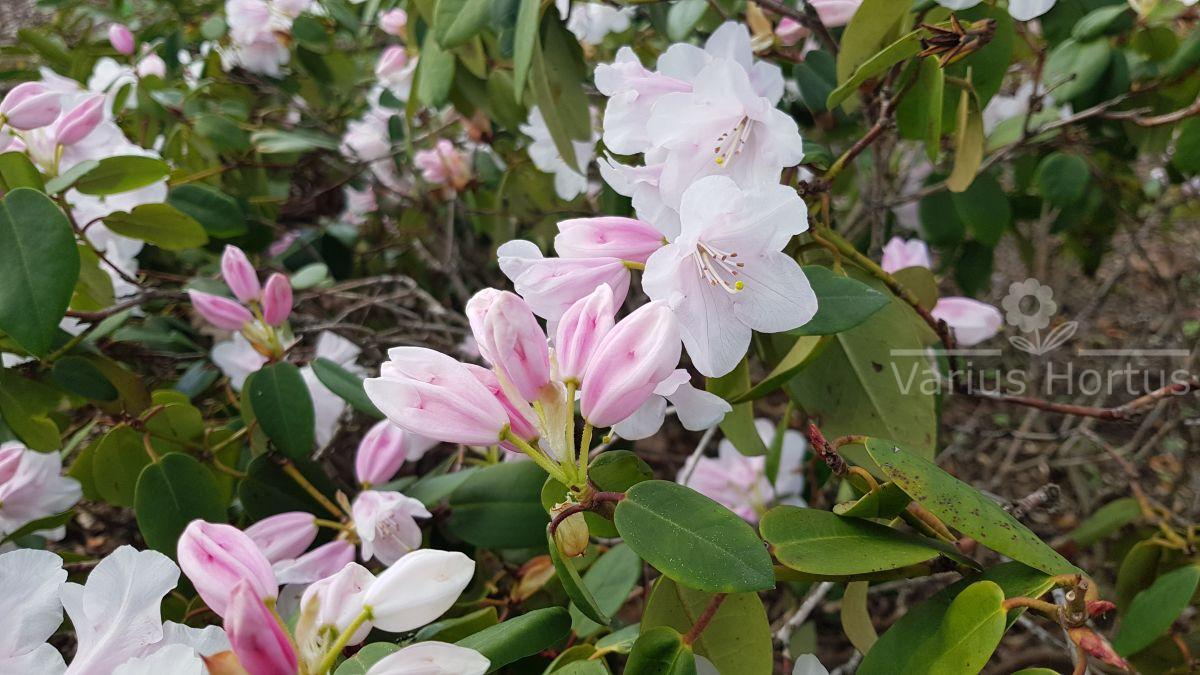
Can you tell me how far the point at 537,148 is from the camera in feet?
4.26

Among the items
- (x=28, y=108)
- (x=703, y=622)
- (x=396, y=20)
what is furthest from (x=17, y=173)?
(x=396, y=20)

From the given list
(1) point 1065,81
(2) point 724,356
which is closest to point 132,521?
(2) point 724,356

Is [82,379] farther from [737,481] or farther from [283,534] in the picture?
[737,481]

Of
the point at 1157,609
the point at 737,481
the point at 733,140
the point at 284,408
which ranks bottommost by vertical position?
the point at 737,481

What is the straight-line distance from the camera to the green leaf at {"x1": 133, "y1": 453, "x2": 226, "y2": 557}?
2.71ft

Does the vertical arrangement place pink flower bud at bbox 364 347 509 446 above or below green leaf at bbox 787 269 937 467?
above

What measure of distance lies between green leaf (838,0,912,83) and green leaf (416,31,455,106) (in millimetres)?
560

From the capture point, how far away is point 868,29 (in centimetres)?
82

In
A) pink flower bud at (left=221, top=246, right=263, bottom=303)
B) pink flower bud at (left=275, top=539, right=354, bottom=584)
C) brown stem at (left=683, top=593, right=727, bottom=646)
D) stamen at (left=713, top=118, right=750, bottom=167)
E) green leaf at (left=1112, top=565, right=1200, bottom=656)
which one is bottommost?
green leaf at (left=1112, top=565, right=1200, bottom=656)

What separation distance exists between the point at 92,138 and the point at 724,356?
0.86 m

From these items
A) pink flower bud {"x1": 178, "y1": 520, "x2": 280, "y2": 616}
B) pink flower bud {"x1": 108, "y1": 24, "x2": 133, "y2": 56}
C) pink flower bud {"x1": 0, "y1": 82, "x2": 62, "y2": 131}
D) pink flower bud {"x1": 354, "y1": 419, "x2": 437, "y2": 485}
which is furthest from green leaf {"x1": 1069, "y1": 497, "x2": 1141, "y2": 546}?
pink flower bud {"x1": 108, "y1": 24, "x2": 133, "y2": 56}

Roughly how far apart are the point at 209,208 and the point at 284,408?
1.40 feet

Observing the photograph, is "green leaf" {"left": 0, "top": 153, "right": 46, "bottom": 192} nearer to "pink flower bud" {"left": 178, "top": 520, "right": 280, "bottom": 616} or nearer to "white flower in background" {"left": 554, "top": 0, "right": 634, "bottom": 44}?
"pink flower bud" {"left": 178, "top": 520, "right": 280, "bottom": 616}

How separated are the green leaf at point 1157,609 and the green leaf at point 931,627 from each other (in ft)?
1.22
